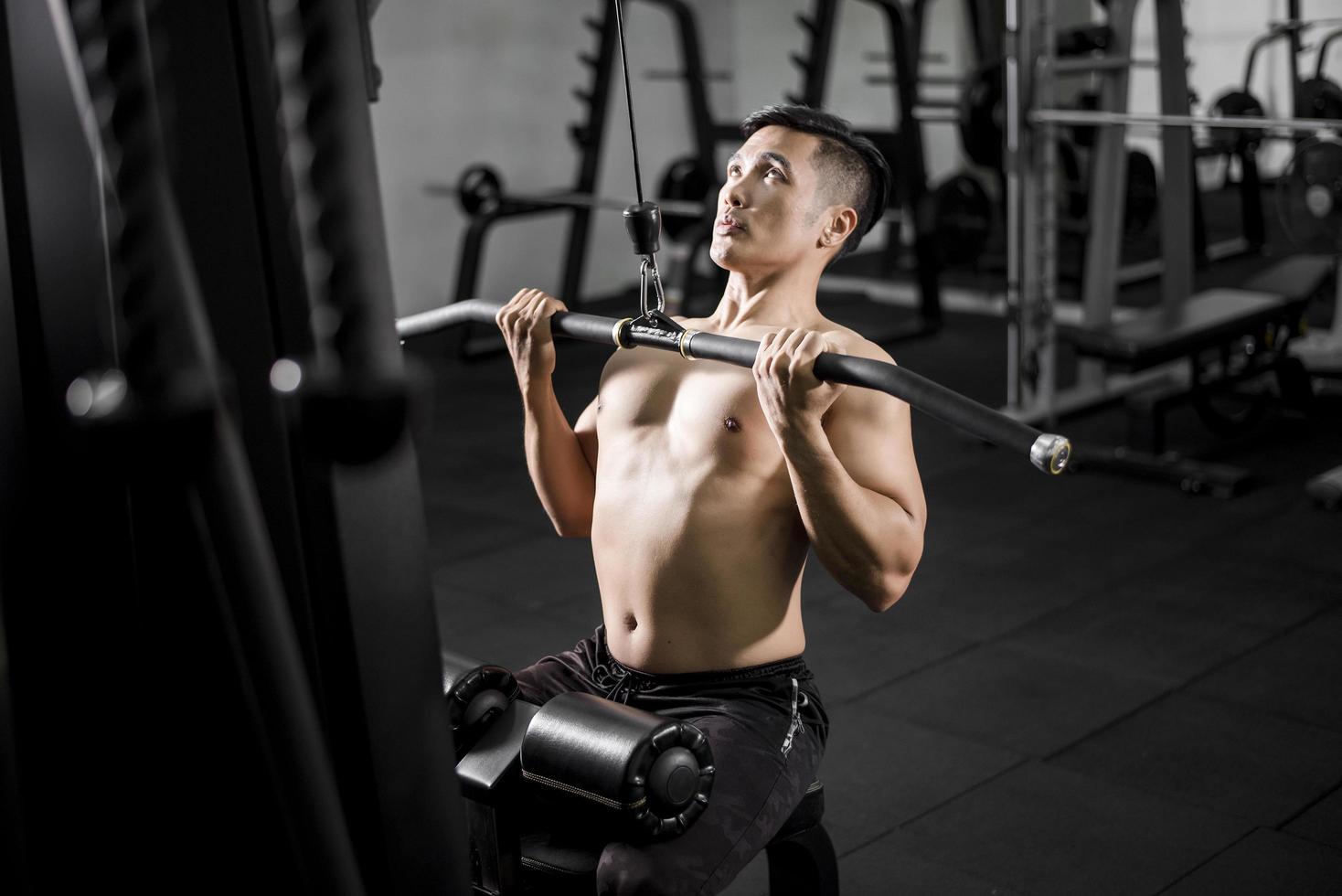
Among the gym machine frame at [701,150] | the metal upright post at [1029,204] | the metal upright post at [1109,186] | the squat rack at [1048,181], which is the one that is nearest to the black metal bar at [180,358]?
the squat rack at [1048,181]

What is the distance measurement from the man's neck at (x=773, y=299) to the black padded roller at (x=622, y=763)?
21.7 inches

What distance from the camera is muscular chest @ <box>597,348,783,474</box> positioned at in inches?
69.1

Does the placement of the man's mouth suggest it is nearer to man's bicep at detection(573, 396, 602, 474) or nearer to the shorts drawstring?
man's bicep at detection(573, 396, 602, 474)

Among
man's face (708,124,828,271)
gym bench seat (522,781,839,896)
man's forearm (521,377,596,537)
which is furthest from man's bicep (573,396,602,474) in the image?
gym bench seat (522,781,839,896)

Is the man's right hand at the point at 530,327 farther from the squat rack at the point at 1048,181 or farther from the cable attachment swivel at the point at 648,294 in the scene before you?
the squat rack at the point at 1048,181

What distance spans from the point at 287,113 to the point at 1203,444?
4.75 m

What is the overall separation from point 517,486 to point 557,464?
2.82 meters

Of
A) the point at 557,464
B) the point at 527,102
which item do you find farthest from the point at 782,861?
the point at 527,102

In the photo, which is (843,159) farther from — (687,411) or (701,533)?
(701,533)

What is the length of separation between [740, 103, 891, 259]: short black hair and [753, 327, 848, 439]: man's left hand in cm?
40

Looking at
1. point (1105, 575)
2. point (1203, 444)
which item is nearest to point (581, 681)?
point (1105, 575)

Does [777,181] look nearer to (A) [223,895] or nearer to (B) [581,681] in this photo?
(B) [581,681]

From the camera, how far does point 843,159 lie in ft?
6.12

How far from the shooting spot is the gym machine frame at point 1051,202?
15.6ft
